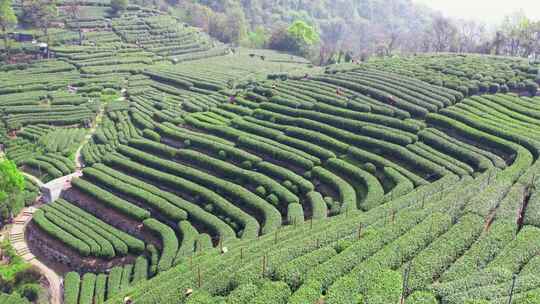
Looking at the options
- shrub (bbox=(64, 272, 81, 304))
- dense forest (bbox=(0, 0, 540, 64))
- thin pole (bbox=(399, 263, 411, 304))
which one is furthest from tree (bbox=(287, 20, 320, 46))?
thin pole (bbox=(399, 263, 411, 304))

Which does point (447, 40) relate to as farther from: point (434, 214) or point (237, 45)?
point (434, 214)

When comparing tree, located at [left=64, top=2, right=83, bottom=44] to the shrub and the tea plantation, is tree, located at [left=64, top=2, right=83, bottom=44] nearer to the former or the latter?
the tea plantation

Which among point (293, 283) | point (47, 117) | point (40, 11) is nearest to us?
point (293, 283)

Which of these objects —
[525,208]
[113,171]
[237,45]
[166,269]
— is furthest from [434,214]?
[237,45]

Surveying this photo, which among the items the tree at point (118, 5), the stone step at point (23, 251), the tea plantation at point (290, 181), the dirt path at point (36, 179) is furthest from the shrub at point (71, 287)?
the tree at point (118, 5)

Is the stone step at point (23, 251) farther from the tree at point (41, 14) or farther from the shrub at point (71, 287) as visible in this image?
the tree at point (41, 14)

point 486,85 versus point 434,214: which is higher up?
point 486,85
